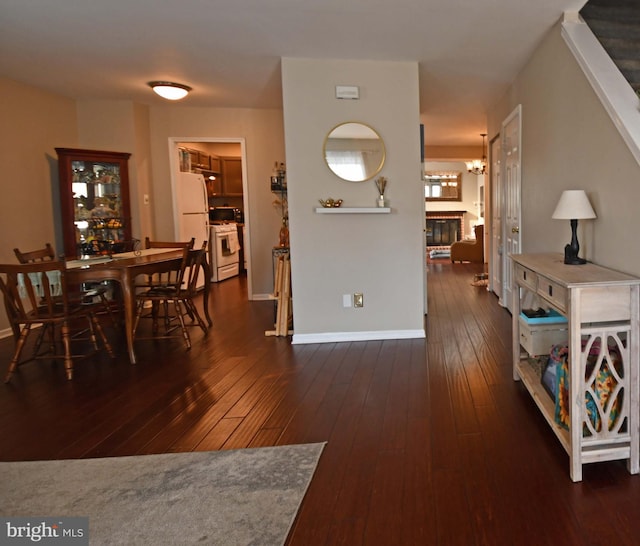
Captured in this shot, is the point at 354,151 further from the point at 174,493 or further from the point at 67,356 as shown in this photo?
the point at 174,493

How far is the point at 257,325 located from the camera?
4.75m

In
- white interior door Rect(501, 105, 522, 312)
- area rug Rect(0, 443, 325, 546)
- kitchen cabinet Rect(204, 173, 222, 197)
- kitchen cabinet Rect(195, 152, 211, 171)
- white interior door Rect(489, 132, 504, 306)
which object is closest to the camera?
area rug Rect(0, 443, 325, 546)

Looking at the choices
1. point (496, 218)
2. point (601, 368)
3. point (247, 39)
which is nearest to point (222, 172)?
point (496, 218)

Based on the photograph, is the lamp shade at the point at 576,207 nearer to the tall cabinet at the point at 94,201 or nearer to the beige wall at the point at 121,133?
the tall cabinet at the point at 94,201

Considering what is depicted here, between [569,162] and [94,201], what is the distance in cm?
482

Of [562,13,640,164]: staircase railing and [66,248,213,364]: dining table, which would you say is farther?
[66,248,213,364]: dining table

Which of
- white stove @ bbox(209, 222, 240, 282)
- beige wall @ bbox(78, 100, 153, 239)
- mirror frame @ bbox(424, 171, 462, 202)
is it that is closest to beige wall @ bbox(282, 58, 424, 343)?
beige wall @ bbox(78, 100, 153, 239)

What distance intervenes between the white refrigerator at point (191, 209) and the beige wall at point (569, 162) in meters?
4.16

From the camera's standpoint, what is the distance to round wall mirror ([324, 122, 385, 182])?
3898 mm

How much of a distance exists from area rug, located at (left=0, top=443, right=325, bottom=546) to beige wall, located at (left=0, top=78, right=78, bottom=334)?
10.4 feet

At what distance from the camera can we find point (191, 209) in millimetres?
6496

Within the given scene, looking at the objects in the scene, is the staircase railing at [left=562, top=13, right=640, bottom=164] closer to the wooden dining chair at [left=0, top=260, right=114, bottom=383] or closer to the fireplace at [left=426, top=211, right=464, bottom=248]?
the wooden dining chair at [left=0, top=260, right=114, bottom=383]

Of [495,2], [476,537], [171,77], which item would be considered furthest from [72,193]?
[476,537]

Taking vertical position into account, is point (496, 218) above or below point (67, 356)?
above
